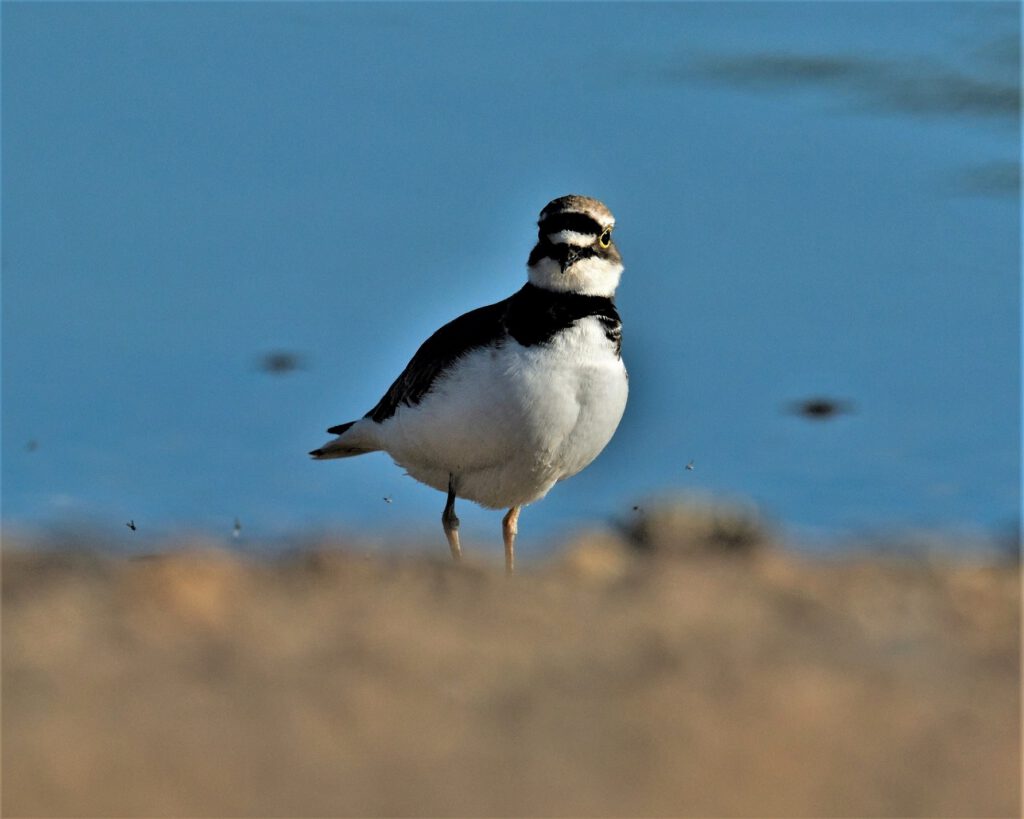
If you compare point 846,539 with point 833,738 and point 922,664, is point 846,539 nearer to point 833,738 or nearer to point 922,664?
point 922,664

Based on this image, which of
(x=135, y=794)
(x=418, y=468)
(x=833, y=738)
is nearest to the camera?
(x=135, y=794)

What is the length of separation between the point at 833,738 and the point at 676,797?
54cm

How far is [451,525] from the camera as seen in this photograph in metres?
9.05

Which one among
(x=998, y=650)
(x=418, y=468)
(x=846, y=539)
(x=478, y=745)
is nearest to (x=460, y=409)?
(x=418, y=468)

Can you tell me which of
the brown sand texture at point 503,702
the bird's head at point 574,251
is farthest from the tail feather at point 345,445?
the brown sand texture at point 503,702

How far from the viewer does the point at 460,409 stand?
27.2 feet

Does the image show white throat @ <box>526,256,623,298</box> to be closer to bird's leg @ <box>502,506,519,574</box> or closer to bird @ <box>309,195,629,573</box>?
bird @ <box>309,195,629,573</box>

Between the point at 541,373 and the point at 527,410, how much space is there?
18 centimetres

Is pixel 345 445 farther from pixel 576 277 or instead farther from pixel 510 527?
pixel 576 277

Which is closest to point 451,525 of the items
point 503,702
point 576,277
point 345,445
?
point 345,445

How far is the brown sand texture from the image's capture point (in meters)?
4.32

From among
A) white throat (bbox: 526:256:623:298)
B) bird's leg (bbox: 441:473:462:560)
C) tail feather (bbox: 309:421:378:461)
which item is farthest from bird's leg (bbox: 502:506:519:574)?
white throat (bbox: 526:256:623:298)

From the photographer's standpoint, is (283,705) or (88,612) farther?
(88,612)

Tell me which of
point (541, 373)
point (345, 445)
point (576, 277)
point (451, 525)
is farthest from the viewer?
point (345, 445)
